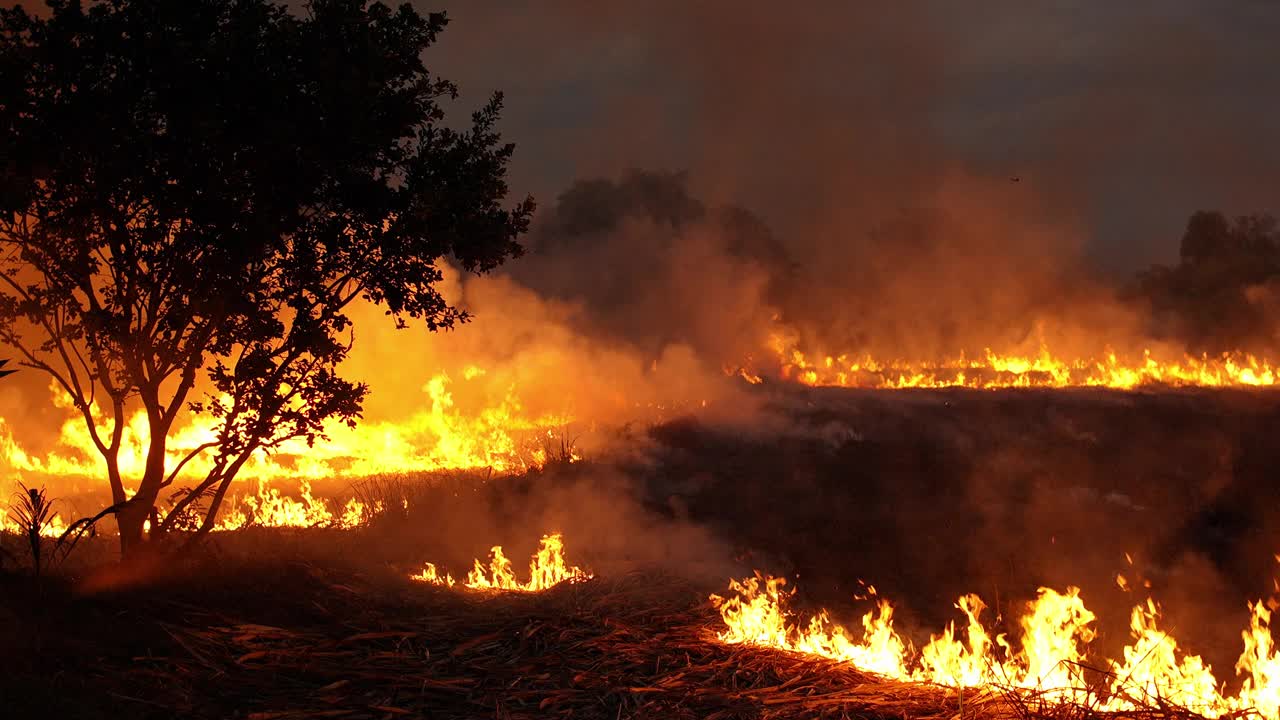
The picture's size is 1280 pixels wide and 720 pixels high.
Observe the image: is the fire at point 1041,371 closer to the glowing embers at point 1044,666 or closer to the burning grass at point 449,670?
the glowing embers at point 1044,666

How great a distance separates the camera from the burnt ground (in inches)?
280

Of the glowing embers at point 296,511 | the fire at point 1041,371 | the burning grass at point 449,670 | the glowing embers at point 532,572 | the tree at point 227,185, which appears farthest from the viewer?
the fire at point 1041,371

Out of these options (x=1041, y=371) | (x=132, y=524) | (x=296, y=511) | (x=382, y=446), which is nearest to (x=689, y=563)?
(x=132, y=524)

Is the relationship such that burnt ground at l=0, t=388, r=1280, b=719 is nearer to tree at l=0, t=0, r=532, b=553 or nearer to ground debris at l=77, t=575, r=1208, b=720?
ground debris at l=77, t=575, r=1208, b=720

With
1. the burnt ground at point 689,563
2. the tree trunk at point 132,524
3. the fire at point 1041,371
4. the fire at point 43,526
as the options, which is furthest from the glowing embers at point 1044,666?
the fire at point 1041,371

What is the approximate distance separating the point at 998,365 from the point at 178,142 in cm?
3797

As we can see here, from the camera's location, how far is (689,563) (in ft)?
48.6

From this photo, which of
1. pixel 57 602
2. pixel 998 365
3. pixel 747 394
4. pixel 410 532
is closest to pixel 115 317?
pixel 57 602

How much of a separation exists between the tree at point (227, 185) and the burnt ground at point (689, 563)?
215cm

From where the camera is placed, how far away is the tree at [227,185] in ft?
29.4

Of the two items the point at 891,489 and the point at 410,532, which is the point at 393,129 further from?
the point at 891,489

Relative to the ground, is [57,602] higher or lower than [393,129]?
lower

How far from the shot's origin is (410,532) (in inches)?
726

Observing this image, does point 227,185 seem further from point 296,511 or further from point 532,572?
point 296,511
